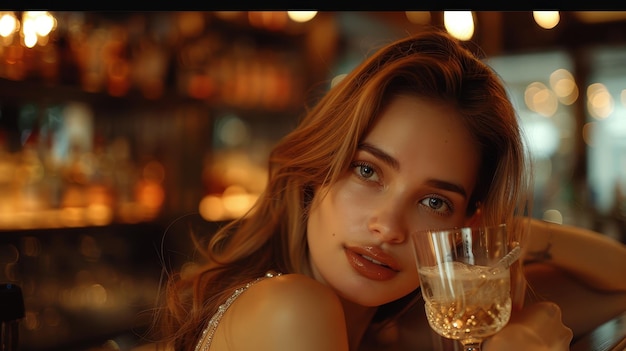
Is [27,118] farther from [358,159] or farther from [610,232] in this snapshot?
[610,232]

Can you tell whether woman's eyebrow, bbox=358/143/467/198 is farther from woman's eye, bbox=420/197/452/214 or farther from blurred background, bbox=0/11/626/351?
blurred background, bbox=0/11/626/351

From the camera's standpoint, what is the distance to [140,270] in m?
3.51

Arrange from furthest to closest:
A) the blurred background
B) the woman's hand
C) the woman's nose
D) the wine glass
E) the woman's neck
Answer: the blurred background, the woman's neck, the woman's hand, the woman's nose, the wine glass

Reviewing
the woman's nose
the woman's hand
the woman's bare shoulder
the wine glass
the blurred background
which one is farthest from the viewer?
the blurred background

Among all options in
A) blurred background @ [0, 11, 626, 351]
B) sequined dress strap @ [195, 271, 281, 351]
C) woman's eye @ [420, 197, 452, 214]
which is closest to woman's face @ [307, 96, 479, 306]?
woman's eye @ [420, 197, 452, 214]

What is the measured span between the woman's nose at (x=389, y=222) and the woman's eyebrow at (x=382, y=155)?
2.7 inches

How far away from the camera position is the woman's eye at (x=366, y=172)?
132cm

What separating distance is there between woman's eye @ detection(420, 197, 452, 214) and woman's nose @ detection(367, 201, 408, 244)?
7 cm

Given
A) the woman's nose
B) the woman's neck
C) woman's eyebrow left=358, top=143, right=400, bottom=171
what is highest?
woman's eyebrow left=358, top=143, right=400, bottom=171

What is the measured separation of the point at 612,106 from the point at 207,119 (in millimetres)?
3191

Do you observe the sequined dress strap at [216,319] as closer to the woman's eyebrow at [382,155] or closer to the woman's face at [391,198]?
the woman's face at [391,198]

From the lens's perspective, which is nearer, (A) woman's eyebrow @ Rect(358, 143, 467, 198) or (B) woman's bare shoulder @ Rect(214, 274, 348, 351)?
(B) woman's bare shoulder @ Rect(214, 274, 348, 351)

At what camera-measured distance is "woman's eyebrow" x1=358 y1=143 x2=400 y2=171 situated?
1280 mm

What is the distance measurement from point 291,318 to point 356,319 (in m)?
0.57
